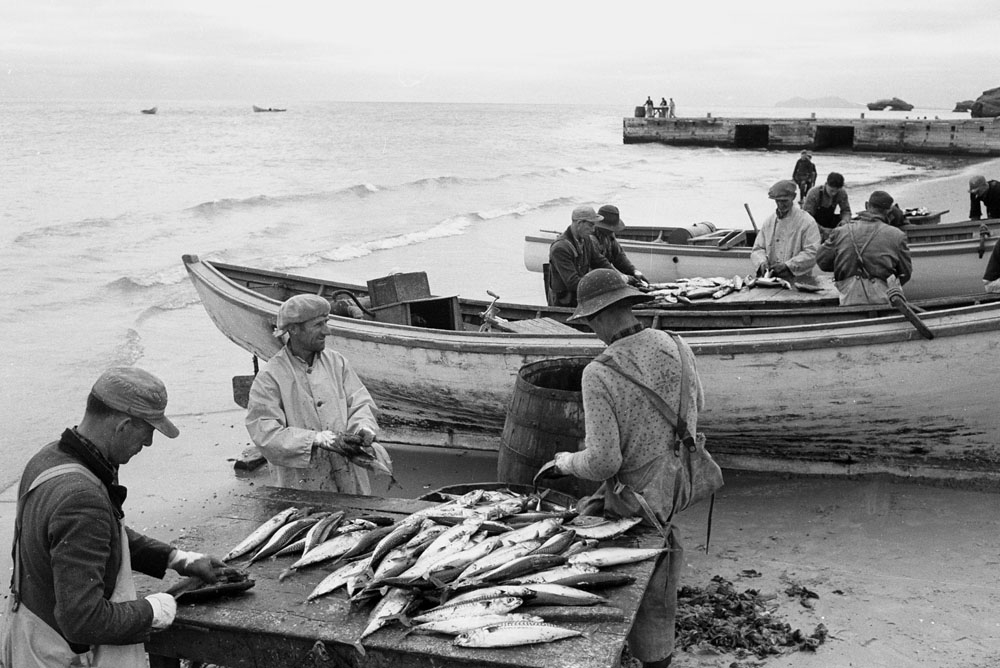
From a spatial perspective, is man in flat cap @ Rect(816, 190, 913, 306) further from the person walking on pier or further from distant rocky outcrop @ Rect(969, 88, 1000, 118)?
distant rocky outcrop @ Rect(969, 88, 1000, 118)

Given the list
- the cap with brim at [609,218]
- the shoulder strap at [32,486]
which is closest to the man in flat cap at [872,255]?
the cap with brim at [609,218]

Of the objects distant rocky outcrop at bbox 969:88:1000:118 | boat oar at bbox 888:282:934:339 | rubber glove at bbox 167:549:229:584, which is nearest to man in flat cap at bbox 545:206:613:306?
boat oar at bbox 888:282:934:339

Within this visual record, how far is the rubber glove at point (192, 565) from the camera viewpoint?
146 inches

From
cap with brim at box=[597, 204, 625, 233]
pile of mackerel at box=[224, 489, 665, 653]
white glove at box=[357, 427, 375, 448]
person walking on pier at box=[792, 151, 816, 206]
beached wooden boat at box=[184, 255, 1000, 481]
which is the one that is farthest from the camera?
person walking on pier at box=[792, 151, 816, 206]

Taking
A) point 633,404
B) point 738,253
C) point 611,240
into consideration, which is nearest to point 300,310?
point 633,404

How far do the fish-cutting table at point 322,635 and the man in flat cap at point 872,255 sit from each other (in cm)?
624

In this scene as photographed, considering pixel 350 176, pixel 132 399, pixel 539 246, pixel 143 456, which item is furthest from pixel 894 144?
pixel 132 399

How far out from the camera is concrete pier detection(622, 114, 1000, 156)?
49.4 meters

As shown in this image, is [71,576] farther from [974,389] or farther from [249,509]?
[974,389]

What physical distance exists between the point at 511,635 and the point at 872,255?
23.5 ft

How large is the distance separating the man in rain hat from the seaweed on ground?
105 cm

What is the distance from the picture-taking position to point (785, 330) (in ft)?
23.4

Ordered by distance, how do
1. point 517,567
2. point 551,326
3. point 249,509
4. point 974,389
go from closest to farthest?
point 517,567 < point 249,509 < point 974,389 < point 551,326

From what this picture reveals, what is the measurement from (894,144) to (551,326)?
173 feet
